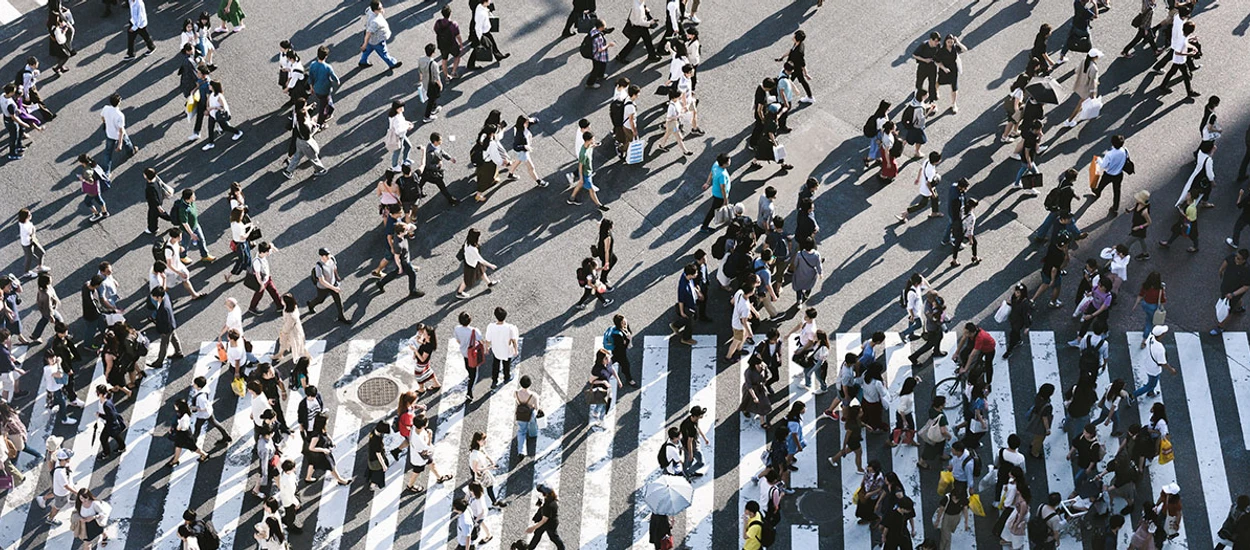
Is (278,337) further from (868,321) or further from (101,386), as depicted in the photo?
(868,321)

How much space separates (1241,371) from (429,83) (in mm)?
15544

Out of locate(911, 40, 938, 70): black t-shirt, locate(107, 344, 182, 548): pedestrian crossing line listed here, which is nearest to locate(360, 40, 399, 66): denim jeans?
locate(107, 344, 182, 548): pedestrian crossing line

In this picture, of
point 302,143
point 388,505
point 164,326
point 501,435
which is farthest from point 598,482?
point 302,143

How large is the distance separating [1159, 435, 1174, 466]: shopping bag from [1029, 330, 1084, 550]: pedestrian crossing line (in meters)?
1.32

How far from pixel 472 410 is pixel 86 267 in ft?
26.5

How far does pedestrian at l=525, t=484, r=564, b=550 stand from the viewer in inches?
938

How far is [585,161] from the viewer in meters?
30.1

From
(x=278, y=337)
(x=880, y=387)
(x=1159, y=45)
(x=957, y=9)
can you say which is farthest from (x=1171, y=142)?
(x=278, y=337)

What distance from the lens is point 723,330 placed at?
28203 millimetres

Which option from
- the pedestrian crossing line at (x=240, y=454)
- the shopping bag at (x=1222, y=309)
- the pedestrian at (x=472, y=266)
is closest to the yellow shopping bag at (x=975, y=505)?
the shopping bag at (x=1222, y=309)

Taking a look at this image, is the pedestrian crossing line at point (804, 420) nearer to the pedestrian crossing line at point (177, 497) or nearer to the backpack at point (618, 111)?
the backpack at point (618, 111)

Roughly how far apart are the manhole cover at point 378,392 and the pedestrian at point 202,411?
2.18 m

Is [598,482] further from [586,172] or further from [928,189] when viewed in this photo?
[928,189]

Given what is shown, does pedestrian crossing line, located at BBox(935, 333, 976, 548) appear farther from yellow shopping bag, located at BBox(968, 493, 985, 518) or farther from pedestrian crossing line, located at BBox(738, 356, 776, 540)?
pedestrian crossing line, located at BBox(738, 356, 776, 540)
